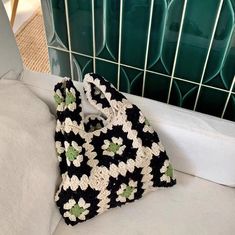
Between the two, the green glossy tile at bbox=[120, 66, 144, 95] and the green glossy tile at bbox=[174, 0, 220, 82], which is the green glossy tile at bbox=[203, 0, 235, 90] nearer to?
the green glossy tile at bbox=[174, 0, 220, 82]

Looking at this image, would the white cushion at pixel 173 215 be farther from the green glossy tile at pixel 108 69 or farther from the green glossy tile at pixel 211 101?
A: the green glossy tile at pixel 108 69

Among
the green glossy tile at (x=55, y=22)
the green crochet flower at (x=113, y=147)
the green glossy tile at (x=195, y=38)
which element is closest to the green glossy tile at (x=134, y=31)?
the green glossy tile at (x=195, y=38)

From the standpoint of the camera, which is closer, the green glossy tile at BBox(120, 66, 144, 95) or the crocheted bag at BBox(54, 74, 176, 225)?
the crocheted bag at BBox(54, 74, 176, 225)

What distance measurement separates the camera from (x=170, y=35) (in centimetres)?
86

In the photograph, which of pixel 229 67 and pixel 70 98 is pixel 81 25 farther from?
pixel 229 67

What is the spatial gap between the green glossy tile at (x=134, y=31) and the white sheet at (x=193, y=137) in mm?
180

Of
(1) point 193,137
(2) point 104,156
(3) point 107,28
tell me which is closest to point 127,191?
(2) point 104,156

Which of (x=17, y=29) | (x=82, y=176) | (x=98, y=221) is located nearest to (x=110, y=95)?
(x=82, y=176)

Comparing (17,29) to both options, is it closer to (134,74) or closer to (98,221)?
(134,74)

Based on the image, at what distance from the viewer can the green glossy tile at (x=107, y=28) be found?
876 millimetres

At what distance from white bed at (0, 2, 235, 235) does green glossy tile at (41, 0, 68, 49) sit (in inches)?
7.4

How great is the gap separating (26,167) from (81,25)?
52cm

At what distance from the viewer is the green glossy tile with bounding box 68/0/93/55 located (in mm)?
914

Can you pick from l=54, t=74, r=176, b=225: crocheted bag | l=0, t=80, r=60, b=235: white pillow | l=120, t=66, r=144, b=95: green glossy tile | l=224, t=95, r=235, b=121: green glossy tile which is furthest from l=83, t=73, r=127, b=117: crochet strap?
l=224, t=95, r=235, b=121: green glossy tile
